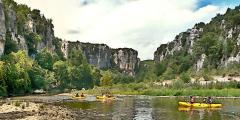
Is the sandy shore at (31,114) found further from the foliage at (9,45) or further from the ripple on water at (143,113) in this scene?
the foliage at (9,45)

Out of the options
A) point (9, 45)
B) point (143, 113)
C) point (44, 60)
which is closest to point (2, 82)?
point (9, 45)

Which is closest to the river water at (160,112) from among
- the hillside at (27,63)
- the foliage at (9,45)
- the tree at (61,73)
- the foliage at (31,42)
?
the hillside at (27,63)

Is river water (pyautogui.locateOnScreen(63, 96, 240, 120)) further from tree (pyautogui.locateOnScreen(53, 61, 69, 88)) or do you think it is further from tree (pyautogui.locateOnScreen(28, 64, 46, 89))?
tree (pyautogui.locateOnScreen(53, 61, 69, 88))

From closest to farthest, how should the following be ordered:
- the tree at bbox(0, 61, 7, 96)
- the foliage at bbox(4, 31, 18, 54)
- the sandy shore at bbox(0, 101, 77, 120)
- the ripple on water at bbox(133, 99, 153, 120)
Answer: the sandy shore at bbox(0, 101, 77, 120) < the ripple on water at bbox(133, 99, 153, 120) < the tree at bbox(0, 61, 7, 96) < the foliage at bbox(4, 31, 18, 54)

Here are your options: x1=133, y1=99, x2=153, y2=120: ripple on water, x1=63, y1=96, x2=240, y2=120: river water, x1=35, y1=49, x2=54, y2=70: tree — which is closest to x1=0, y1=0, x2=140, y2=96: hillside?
x1=35, y1=49, x2=54, y2=70: tree

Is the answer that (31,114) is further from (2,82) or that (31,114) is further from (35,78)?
(35,78)

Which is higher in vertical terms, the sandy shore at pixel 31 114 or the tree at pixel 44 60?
the tree at pixel 44 60

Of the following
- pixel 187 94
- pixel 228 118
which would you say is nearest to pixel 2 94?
pixel 187 94

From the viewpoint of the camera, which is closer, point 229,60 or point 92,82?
point 229,60

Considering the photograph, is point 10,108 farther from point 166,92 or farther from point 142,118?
point 166,92

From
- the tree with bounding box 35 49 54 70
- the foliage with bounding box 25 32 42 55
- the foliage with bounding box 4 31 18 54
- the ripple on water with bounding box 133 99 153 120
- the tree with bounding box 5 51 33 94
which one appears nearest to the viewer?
the ripple on water with bounding box 133 99 153 120

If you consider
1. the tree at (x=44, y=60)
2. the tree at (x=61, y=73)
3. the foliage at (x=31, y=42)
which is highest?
the foliage at (x=31, y=42)

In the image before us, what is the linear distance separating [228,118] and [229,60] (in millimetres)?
121742

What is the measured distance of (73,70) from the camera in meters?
168
